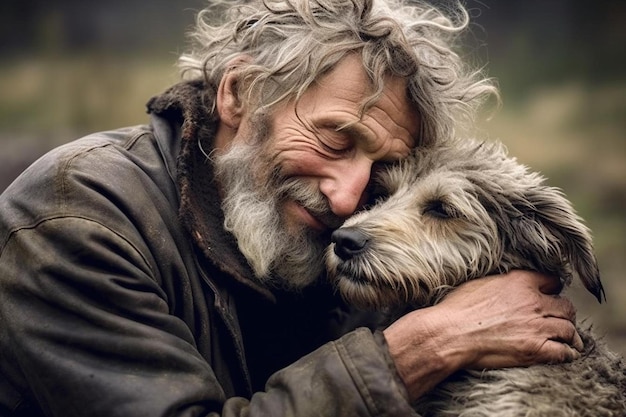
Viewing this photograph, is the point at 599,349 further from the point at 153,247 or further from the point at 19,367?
the point at 19,367

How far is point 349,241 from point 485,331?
0.73m

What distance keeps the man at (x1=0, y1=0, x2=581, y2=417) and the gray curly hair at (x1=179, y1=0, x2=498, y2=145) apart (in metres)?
0.01

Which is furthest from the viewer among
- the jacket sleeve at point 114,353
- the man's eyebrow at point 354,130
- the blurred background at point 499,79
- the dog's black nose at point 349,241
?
the blurred background at point 499,79

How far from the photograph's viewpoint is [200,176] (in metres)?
4.21

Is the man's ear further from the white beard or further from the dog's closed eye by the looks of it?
the dog's closed eye

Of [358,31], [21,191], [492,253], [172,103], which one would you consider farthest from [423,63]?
[21,191]

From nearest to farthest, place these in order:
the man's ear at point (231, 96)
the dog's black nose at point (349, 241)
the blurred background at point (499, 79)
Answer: the dog's black nose at point (349, 241)
the man's ear at point (231, 96)
the blurred background at point (499, 79)

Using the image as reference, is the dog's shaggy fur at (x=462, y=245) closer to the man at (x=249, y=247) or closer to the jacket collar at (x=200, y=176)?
the man at (x=249, y=247)

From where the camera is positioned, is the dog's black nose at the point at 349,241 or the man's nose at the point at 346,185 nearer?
the dog's black nose at the point at 349,241

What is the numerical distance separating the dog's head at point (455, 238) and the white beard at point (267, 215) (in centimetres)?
20

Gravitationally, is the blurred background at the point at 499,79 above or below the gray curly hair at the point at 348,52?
below

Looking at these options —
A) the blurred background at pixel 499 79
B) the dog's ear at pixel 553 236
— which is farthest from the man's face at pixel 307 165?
the blurred background at pixel 499 79

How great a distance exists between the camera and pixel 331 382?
3.30m

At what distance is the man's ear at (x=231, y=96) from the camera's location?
4367 millimetres
